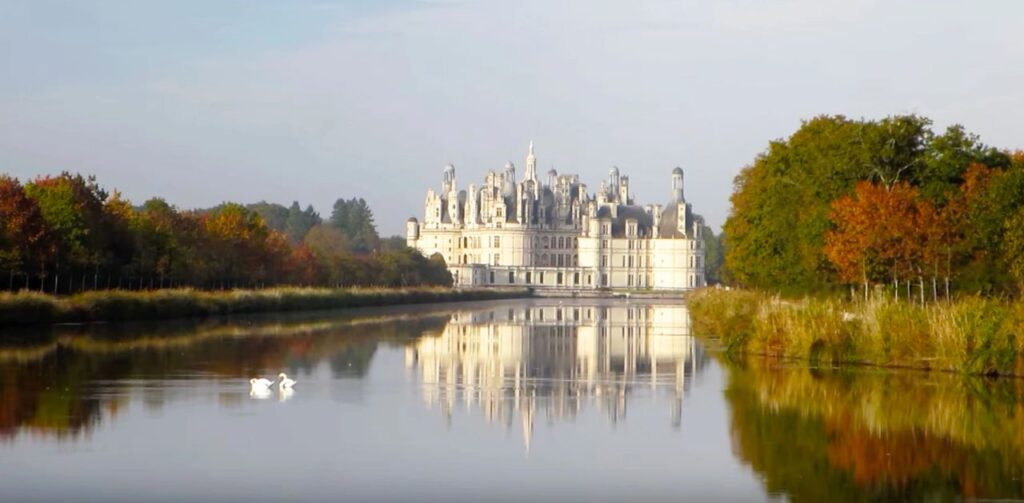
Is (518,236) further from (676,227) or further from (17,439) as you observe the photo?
(17,439)

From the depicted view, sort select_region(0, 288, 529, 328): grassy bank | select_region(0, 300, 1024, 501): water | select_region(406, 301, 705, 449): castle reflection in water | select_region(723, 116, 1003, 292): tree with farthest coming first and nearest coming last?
select_region(0, 288, 529, 328): grassy bank, select_region(723, 116, 1003, 292): tree, select_region(406, 301, 705, 449): castle reflection in water, select_region(0, 300, 1024, 501): water

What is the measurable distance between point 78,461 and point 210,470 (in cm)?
132

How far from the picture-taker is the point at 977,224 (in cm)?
3584

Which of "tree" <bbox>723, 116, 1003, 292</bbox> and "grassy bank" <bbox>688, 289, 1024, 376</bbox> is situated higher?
"tree" <bbox>723, 116, 1003, 292</bbox>

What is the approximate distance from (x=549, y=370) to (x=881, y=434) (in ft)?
→ 39.6

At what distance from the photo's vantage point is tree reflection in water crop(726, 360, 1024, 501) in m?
14.6

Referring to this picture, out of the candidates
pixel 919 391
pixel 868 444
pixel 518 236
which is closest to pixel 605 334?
pixel 919 391

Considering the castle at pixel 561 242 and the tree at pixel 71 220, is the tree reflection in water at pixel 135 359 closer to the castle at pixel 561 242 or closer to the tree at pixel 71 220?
the tree at pixel 71 220

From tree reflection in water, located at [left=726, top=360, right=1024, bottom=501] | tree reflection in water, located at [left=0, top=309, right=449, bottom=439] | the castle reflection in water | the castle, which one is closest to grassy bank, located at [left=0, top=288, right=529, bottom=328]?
tree reflection in water, located at [left=0, top=309, right=449, bottom=439]

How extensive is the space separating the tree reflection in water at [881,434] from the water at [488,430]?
0.04 meters

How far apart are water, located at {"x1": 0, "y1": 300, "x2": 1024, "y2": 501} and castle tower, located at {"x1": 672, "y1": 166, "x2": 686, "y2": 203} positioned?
160m

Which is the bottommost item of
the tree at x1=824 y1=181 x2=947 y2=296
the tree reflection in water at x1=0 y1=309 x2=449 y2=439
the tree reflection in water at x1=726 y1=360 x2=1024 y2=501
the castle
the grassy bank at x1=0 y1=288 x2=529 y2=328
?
the tree reflection in water at x1=726 y1=360 x2=1024 y2=501

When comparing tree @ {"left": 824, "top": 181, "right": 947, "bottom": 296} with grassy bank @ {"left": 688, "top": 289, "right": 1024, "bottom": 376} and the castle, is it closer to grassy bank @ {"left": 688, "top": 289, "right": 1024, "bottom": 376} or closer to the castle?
grassy bank @ {"left": 688, "top": 289, "right": 1024, "bottom": 376}

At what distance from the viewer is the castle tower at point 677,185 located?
192625mm
